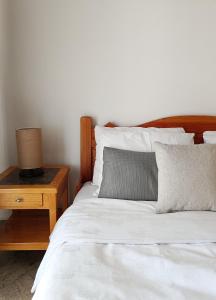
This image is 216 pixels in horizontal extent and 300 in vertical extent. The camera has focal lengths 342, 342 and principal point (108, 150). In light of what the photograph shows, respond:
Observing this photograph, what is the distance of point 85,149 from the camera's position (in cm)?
253

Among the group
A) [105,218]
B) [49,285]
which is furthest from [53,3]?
[49,285]

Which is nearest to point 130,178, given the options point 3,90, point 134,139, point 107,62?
point 134,139

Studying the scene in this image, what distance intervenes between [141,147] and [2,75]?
3.75 feet

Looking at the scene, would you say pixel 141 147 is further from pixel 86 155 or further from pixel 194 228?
pixel 194 228

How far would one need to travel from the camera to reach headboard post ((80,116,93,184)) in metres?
2.50

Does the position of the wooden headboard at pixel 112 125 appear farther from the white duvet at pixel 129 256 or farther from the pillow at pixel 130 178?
the white duvet at pixel 129 256

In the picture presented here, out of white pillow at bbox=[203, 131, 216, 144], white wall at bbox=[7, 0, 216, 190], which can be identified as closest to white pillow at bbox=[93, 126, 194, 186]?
white pillow at bbox=[203, 131, 216, 144]

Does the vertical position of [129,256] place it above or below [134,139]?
below

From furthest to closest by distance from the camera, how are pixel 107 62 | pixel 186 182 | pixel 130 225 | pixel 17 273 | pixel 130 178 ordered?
pixel 107 62, pixel 17 273, pixel 130 178, pixel 186 182, pixel 130 225

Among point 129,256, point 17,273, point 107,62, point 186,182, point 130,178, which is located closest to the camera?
point 129,256

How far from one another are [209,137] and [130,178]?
25.8 inches

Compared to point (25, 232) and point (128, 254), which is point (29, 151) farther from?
point (128, 254)

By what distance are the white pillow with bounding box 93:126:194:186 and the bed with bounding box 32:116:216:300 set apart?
35cm

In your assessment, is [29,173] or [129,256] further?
[29,173]
